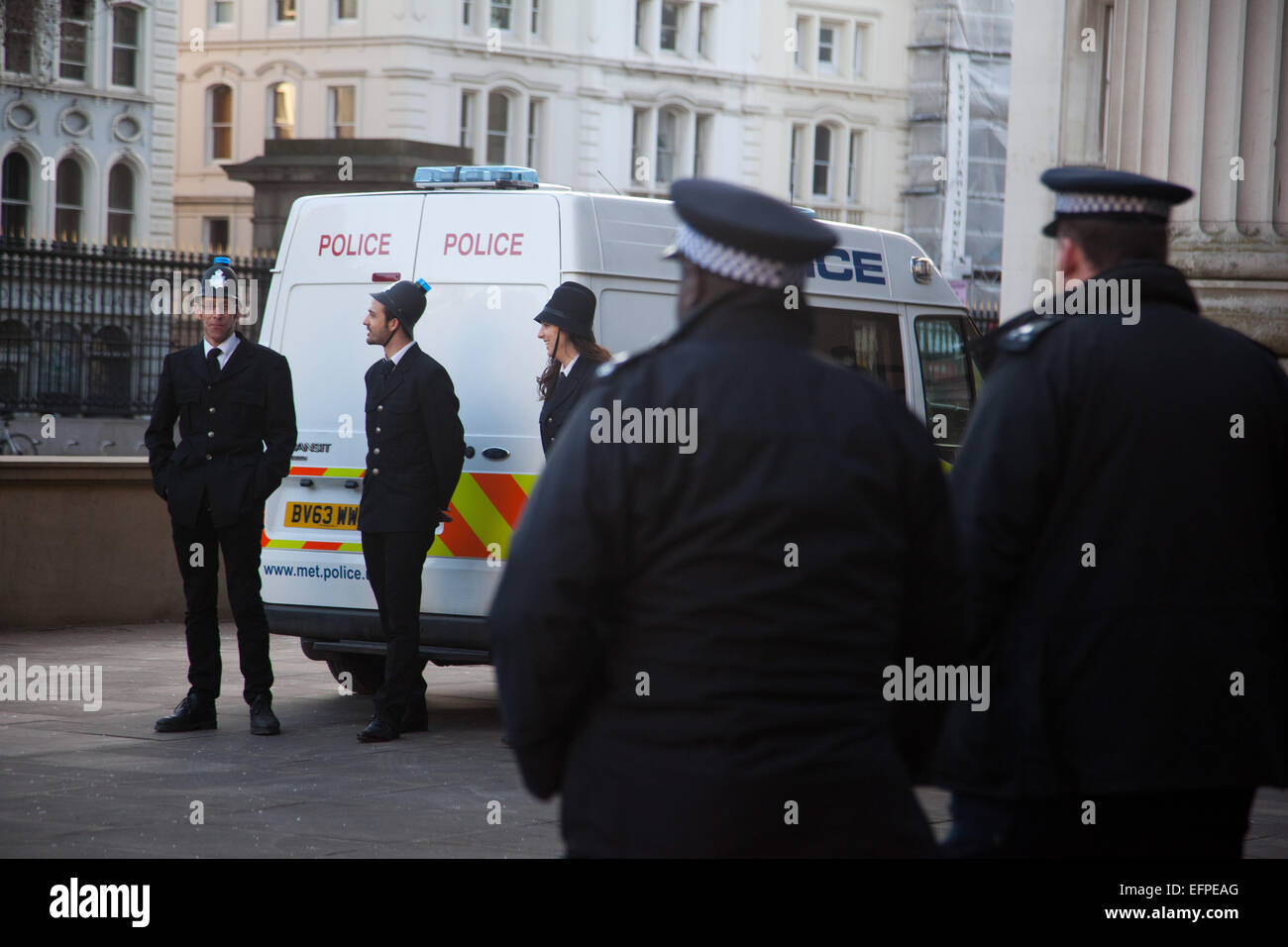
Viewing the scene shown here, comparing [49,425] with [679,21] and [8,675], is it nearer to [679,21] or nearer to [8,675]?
[8,675]

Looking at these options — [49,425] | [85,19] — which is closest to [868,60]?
[85,19]

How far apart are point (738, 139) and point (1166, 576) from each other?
175 ft

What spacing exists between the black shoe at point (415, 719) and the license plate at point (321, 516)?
943mm

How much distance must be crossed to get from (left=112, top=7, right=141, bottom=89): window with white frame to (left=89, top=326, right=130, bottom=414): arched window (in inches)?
1170

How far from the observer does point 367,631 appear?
9.23m

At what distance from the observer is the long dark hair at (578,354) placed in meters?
8.58

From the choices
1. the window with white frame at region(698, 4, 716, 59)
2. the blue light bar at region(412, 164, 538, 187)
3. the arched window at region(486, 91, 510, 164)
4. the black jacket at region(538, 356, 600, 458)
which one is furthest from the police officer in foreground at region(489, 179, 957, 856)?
the window with white frame at region(698, 4, 716, 59)

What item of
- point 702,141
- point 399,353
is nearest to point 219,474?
point 399,353

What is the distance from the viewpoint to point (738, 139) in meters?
55.9

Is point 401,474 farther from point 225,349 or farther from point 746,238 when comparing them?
point 746,238

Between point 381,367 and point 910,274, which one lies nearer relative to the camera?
point 381,367

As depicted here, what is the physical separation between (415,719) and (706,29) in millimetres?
48610

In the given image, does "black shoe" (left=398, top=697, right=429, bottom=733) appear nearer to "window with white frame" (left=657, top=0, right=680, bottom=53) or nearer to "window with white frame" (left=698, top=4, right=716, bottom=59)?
"window with white frame" (left=657, top=0, right=680, bottom=53)

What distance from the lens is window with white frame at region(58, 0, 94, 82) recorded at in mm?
42875
